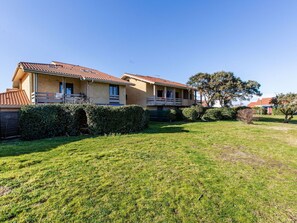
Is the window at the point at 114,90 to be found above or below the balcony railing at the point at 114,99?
above

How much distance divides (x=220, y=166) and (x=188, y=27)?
16.3 metres

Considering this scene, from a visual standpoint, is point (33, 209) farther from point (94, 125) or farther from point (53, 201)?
point (94, 125)

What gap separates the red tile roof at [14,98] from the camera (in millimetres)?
12508

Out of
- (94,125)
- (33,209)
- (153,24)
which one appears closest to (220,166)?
(33,209)

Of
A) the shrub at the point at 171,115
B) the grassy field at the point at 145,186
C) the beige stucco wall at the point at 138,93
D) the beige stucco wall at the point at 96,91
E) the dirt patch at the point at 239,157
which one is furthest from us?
the beige stucco wall at the point at 138,93

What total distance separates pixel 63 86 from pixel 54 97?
1415 millimetres

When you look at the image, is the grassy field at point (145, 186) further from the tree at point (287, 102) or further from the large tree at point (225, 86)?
the large tree at point (225, 86)

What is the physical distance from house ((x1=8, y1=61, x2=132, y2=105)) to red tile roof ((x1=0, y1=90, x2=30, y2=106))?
0.41 metres

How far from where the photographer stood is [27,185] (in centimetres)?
364

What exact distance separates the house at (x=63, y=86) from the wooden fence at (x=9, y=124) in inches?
197

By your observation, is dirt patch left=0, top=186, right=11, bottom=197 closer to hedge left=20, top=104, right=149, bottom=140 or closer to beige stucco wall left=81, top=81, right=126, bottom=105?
hedge left=20, top=104, right=149, bottom=140

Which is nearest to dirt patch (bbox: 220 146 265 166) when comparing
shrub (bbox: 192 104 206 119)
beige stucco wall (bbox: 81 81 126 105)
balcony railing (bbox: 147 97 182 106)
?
shrub (bbox: 192 104 206 119)

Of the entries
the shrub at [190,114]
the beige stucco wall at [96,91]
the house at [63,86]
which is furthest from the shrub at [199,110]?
the beige stucco wall at [96,91]

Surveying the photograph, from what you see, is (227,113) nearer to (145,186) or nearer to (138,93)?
(138,93)
